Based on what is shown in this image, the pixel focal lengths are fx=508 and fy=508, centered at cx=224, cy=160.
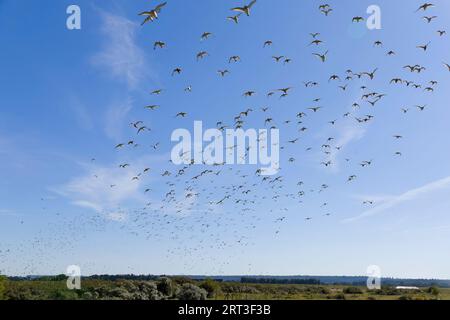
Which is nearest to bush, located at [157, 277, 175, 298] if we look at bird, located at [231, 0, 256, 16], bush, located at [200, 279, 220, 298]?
bush, located at [200, 279, 220, 298]

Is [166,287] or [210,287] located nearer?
[166,287]

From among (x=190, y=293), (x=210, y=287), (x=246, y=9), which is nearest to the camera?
(x=246, y=9)

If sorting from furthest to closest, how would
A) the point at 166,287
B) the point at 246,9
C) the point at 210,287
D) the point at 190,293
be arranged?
the point at 210,287
the point at 166,287
the point at 190,293
the point at 246,9

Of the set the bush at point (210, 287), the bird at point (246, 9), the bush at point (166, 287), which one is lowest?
the bush at point (210, 287)

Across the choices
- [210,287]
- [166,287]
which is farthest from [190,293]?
[210,287]

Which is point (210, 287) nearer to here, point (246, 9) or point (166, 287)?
point (166, 287)

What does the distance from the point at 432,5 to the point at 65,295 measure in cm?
5915

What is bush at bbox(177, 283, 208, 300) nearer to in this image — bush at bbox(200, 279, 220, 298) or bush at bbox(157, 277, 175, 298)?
bush at bbox(157, 277, 175, 298)

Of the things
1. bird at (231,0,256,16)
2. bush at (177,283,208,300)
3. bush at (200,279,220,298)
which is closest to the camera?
bird at (231,0,256,16)

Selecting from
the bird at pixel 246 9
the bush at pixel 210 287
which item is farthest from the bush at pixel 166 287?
the bird at pixel 246 9

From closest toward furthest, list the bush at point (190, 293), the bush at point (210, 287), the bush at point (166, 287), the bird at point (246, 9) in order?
the bird at point (246, 9) < the bush at point (190, 293) < the bush at point (166, 287) < the bush at point (210, 287)

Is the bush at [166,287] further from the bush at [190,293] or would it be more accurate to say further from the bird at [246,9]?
the bird at [246,9]

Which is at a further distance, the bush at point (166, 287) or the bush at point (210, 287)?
the bush at point (210, 287)
